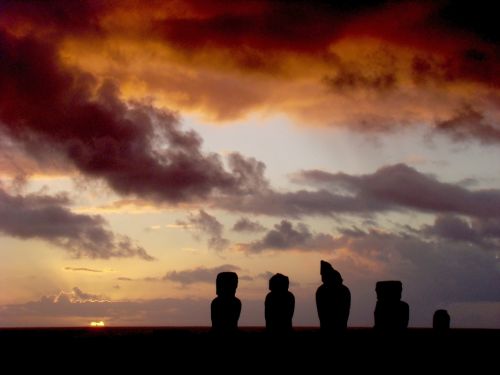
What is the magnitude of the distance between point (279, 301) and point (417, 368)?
546cm

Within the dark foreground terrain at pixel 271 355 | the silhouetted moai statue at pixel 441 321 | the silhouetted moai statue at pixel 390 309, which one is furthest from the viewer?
the silhouetted moai statue at pixel 441 321

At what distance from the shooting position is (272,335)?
27.0 meters

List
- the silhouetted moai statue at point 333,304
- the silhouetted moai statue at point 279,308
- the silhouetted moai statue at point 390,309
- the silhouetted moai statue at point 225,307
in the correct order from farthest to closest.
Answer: the silhouetted moai statue at point 390,309
the silhouetted moai statue at point 225,307
the silhouetted moai statue at point 279,308
the silhouetted moai statue at point 333,304

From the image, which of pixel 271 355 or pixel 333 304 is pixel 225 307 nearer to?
pixel 271 355

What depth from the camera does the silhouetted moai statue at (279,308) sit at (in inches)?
1068

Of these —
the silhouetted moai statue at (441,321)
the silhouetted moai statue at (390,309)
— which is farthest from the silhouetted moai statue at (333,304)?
the silhouetted moai statue at (441,321)

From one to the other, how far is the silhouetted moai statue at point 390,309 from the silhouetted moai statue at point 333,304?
77.1 inches

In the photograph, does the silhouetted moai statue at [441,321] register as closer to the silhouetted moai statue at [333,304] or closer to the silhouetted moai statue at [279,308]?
the silhouetted moai statue at [333,304]

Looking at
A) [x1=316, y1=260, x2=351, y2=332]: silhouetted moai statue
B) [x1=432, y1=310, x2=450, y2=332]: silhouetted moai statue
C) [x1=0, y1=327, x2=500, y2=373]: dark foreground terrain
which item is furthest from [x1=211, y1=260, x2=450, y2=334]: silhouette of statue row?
[x1=432, y1=310, x2=450, y2=332]: silhouetted moai statue

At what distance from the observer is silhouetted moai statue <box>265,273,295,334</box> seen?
27.1 meters

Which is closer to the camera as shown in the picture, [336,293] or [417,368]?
[417,368]

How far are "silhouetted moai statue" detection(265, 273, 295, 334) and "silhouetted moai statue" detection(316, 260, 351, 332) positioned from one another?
1086 mm

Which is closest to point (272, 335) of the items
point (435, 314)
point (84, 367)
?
point (84, 367)

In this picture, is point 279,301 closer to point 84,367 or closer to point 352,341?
point 352,341
